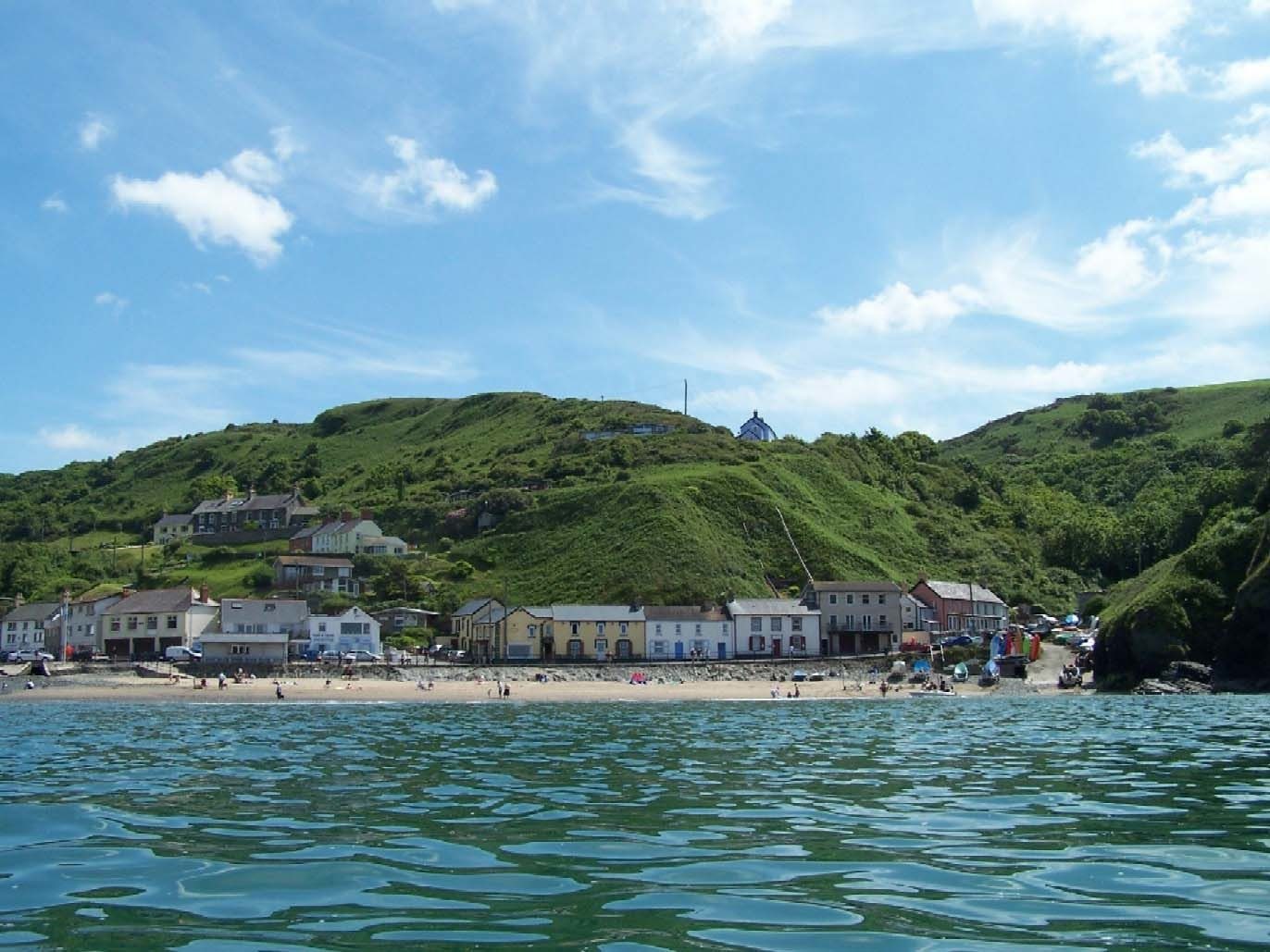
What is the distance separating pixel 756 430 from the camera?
7559 inches

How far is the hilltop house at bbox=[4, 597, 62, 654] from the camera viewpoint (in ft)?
383

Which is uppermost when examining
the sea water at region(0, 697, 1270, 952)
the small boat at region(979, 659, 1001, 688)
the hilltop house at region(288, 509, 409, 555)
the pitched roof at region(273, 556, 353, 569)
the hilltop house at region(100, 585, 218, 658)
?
the hilltop house at region(288, 509, 409, 555)

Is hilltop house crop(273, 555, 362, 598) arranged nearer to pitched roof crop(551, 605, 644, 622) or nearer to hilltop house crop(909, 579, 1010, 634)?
pitched roof crop(551, 605, 644, 622)

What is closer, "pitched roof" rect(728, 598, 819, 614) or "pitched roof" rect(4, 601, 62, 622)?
"pitched roof" rect(728, 598, 819, 614)

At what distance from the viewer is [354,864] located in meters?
13.4

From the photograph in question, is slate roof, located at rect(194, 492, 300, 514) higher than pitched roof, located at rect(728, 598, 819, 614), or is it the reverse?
slate roof, located at rect(194, 492, 300, 514)

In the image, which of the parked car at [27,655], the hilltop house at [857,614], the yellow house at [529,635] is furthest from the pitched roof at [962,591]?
the parked car at [27,655]

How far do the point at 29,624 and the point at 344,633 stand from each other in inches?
1480

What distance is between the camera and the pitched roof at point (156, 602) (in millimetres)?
106938

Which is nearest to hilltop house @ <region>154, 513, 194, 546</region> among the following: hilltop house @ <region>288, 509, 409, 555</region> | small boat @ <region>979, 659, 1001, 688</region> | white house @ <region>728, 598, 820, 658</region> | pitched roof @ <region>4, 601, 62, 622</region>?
hilltop house @ <region>288, 509, 409, 555</region>

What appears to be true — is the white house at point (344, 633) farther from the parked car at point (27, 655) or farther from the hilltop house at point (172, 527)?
the hilltop house at point (172, 527)

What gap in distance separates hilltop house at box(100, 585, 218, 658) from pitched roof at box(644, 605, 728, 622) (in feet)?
133

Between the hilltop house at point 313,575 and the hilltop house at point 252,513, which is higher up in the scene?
the hilltop house at point 252,513

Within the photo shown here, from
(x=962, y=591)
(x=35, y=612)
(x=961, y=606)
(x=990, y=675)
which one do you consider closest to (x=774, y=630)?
(x=961, y=606)
